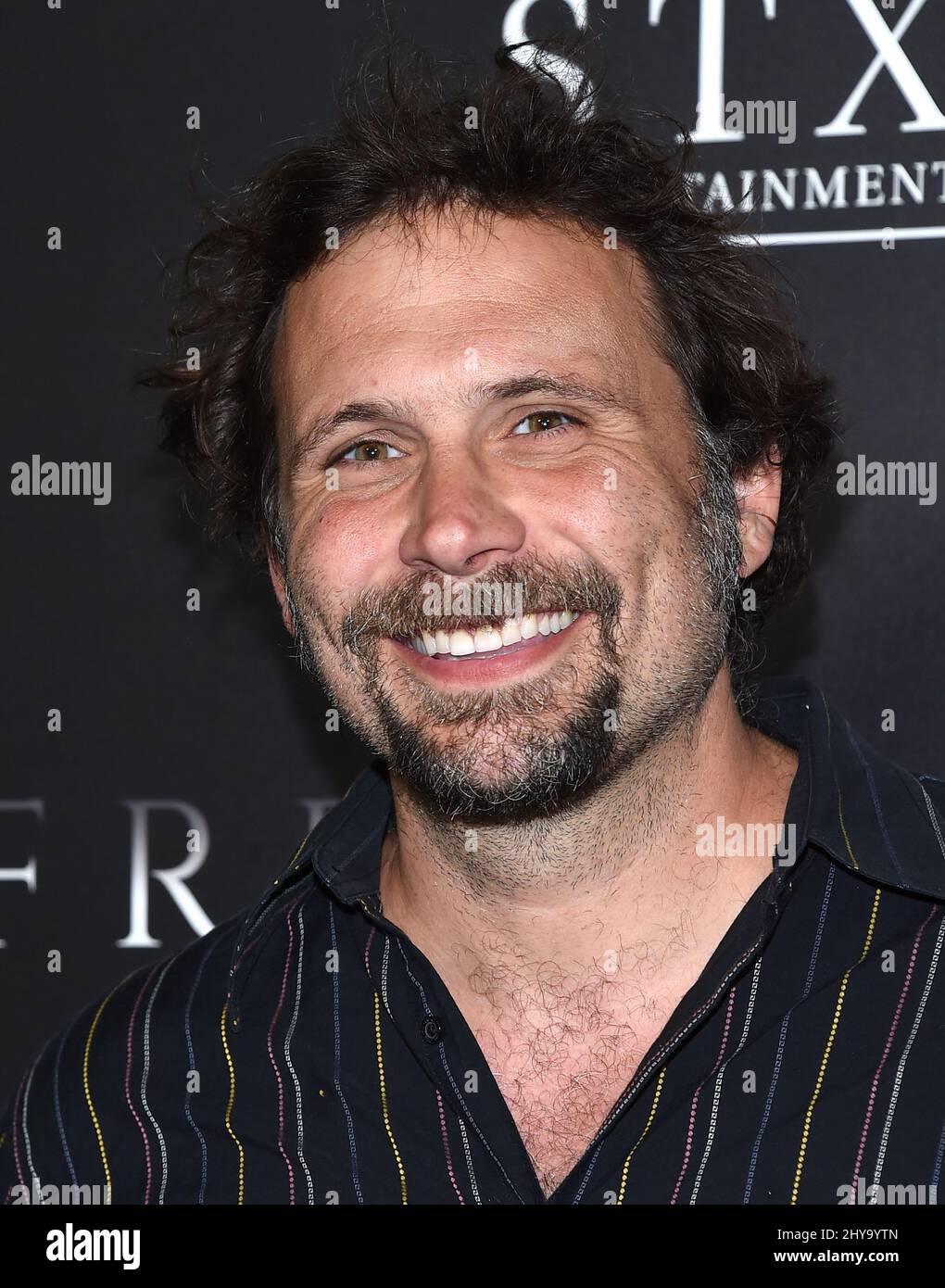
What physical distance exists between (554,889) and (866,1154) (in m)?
0.44

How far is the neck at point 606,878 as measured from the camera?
1608 mm

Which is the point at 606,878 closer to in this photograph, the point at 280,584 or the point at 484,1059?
the point at 484,1059

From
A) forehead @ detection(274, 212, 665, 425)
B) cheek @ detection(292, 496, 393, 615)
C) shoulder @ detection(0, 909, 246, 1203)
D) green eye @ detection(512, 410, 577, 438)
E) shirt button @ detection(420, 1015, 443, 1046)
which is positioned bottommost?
shoulder @ detection(0, 909, 246, 1203)

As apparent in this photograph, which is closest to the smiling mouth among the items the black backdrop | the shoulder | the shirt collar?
the shirt collar

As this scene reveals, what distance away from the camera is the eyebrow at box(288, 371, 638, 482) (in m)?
1.59

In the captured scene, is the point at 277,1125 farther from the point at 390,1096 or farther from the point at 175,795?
the point at 175,795

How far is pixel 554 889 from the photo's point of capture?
1639 mm

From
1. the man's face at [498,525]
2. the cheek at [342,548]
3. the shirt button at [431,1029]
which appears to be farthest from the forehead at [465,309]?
the shirt button at [431,1029]

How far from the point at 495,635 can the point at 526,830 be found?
0.74 ft

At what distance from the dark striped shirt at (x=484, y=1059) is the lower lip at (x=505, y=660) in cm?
31

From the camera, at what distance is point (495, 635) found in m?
1.57

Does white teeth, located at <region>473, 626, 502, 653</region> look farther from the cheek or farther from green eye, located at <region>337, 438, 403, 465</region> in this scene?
green eye, located at <region>337, 438, 403, 465</region>

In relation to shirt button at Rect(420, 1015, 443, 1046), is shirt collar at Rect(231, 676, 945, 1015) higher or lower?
higher

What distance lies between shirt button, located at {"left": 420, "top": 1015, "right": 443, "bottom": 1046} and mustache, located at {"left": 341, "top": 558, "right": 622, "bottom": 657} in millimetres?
425
